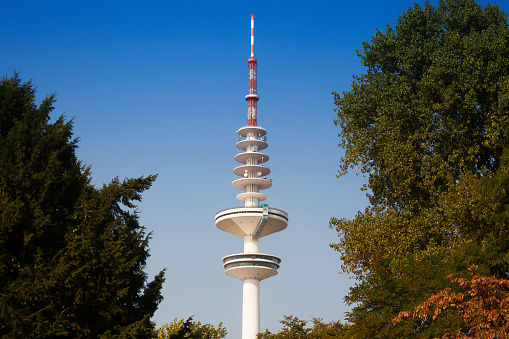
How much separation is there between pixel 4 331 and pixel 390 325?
621 inches

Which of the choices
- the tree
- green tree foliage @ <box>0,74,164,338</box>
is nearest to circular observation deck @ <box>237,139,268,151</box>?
green tree foliage @ <box>0,74,164,338</box>

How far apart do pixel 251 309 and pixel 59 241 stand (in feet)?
299

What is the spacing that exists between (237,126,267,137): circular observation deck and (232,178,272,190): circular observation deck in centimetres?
984

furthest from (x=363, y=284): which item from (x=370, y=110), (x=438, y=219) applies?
(x=370, y=110)

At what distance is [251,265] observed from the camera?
374 ft

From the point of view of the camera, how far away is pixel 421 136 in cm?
3528

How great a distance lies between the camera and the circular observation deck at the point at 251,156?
123m

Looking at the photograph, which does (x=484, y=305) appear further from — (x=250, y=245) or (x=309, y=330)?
(x=250, y=245)

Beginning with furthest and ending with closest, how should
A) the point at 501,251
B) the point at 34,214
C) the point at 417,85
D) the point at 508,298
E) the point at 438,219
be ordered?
1. the point at 417,85
2. the point at 438,219
3. the point at 501,251
4. the point at 34,214
5. the point at 508,298

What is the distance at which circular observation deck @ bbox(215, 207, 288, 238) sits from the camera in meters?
117

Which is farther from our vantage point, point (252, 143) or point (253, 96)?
point (253, 96)

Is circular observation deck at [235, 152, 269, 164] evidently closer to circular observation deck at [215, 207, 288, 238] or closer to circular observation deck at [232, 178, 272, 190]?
circular observation deck at [232, 178, 272, 190]

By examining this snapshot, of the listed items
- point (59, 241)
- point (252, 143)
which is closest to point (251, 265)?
point (252, 143)

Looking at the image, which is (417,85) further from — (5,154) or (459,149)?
(5,154)
